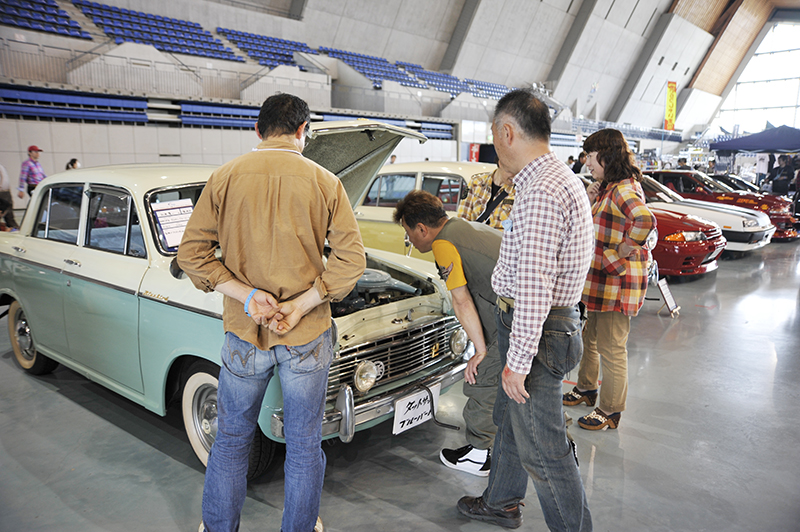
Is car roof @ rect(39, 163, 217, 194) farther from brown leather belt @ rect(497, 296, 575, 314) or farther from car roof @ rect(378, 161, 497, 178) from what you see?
car roof @ rect(378, 161, 497, 178)

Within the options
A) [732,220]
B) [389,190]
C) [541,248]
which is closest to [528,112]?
[541,248]

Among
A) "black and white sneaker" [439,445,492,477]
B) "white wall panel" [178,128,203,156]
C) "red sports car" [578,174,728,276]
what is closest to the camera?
"black and white sneaker" [439,445,492,477]

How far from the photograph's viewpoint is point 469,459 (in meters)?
2.93

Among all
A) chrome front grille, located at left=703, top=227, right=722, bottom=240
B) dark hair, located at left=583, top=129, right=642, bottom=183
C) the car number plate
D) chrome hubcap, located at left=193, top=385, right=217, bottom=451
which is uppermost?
dark hair, located at left=583, top=129, right=642, bottom=183

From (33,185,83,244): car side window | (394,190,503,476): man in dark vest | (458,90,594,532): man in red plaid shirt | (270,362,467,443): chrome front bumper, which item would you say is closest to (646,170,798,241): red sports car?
(394,190,503,476): man in dark vest

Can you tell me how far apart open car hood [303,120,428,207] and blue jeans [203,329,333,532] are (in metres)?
1.55

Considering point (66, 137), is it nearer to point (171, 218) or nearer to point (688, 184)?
point (171, 218)

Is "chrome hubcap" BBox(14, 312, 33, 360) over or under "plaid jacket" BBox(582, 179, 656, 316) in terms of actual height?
under

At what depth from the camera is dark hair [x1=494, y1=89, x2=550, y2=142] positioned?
5.96 feet

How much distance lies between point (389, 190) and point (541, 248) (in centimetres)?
520

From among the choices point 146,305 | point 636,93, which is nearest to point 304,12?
point 146,305

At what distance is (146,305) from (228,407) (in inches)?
44.9

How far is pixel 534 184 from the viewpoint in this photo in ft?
5.77

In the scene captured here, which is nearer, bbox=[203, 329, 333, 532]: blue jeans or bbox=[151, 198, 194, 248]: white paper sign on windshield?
bbox=[203, 329, 333, 532]: blue jeans
